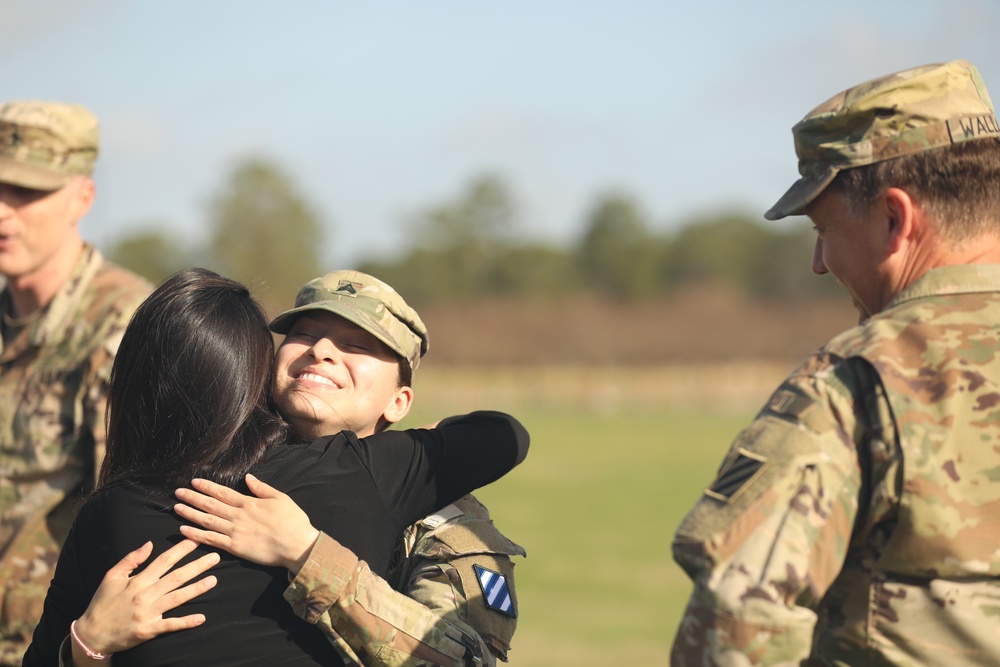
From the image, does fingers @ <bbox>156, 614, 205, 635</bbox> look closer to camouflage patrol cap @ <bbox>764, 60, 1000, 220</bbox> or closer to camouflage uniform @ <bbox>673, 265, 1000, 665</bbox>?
camouflage uniform @ <bbox>673, 265, 1000, 665</bbox>

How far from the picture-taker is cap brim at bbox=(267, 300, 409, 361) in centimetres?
289

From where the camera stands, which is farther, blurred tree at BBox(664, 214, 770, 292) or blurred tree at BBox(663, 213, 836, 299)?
blurred tree at BBox(664, 214, 770, 292)

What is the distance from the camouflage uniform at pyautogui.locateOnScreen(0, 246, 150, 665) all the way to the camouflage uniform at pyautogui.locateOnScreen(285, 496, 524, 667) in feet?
5.68

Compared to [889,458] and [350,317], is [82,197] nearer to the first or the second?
[350,317]

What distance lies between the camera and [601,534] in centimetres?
1962

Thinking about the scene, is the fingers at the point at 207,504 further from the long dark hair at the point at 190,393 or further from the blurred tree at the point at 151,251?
the blurred tree at the point at 151,251

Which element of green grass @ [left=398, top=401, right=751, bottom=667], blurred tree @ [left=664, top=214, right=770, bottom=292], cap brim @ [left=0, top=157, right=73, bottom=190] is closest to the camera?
cap brim @ [left=0, top=157, right=73, bottom=190]

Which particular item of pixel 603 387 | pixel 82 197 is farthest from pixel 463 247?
pixel 82 197

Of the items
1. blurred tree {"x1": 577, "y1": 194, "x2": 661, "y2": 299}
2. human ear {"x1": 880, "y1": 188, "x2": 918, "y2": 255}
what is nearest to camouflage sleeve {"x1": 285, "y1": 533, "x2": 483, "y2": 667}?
human ear {"x1": 880, "y1": 188, "x2": 918, "y2": 255}

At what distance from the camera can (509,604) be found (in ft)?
9.34

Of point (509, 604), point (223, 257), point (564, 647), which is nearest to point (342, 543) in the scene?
point (509, 604)

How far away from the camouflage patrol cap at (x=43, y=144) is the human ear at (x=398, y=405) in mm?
2110

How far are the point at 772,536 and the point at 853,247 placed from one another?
688mm

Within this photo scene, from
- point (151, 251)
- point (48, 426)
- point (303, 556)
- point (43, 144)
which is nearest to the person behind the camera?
point (303, 556)
